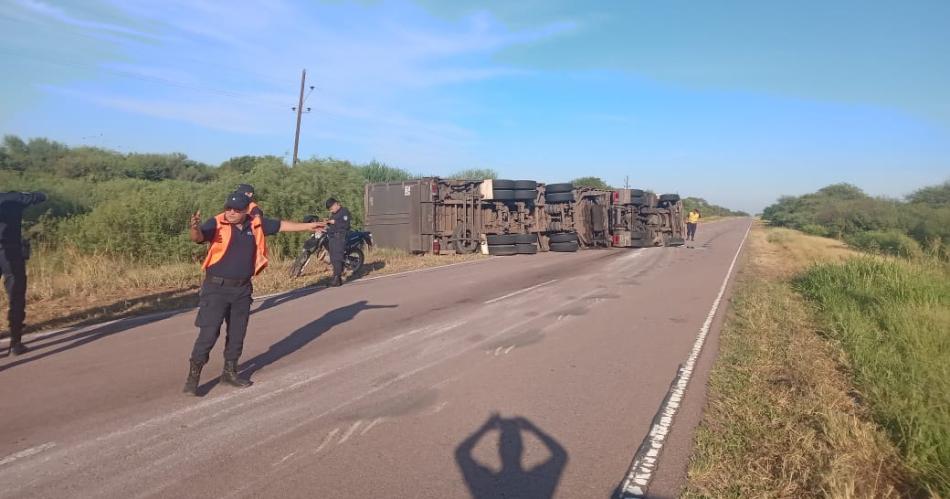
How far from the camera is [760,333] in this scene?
789 centimetres

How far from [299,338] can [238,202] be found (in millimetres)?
2632

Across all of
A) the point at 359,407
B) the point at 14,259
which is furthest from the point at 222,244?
the point at 14,259

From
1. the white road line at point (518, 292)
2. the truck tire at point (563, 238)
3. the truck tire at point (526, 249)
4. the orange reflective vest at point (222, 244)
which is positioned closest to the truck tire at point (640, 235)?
the truck tire at point (563, 238)

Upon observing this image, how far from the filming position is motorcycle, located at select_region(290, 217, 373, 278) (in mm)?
13934

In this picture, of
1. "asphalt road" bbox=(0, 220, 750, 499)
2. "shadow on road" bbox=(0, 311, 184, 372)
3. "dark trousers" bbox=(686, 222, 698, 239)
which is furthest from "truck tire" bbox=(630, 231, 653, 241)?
"shadow on road" bbox=(0, 311, 184, 372)

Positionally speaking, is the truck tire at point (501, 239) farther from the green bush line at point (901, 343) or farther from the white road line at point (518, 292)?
the green bush line at point (901, 343)

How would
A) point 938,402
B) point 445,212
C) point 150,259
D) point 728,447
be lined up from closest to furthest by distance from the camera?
1. point 728,447
2. point 938,402
3. point 150,259
4. point 445,212

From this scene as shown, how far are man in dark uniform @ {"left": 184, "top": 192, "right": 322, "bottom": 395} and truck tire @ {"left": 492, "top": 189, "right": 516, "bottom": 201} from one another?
53.7 ft

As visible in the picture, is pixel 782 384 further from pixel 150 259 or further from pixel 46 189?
pixel 46 189

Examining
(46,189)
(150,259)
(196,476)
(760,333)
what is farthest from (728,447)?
(46,189)

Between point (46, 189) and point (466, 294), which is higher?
point (46, 189)

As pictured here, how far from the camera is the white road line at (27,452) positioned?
13.1ft

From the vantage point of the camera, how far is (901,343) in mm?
6648

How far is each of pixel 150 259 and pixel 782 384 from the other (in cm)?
1594
